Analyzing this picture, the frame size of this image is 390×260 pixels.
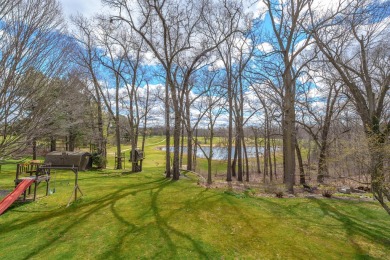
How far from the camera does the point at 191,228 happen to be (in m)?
6.23

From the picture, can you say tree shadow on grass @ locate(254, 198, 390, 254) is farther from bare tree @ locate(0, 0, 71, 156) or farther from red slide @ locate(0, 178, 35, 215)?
red slide @ locate(0, 178, 35, 215)

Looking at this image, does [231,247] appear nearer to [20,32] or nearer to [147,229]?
[147,229]

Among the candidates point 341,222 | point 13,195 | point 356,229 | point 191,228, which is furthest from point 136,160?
point 356,229

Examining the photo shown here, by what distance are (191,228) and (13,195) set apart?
6.34 m

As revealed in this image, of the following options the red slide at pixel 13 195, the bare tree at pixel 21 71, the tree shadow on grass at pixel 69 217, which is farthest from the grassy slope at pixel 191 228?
the bare tree at pixel 21 71

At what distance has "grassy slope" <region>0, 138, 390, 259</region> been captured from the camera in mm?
5086

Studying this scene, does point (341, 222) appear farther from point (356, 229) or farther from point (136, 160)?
point (136, 160)

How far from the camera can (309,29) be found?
34.1 ft

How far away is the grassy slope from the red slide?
34 cm

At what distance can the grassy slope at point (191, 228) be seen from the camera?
5.09 meters

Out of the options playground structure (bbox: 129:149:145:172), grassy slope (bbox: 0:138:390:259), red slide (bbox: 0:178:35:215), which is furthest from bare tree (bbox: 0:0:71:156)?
playground structure (bbox: 129:149:145:172)

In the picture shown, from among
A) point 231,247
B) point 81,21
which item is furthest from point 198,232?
point 81,21

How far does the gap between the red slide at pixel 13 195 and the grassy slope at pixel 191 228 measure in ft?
1.13

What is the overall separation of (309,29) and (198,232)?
34.0 feet
